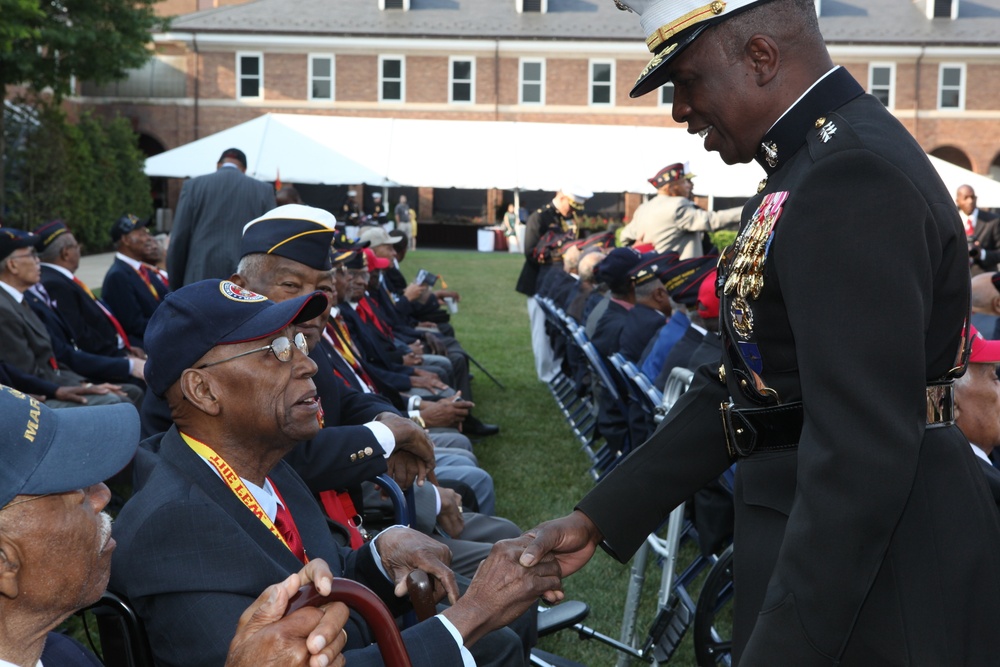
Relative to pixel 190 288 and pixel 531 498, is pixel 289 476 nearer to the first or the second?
pixel 190 288

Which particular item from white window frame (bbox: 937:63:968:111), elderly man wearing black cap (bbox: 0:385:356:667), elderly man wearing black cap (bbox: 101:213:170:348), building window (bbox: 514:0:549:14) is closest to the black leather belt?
elderly man wearing black cap (bbox: 0:385:356:667)

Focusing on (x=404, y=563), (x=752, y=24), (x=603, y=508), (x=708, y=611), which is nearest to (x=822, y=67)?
(x=752, y=24)

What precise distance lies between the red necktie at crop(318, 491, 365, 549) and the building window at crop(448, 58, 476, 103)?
126 feet

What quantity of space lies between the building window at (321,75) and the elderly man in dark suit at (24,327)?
115ft

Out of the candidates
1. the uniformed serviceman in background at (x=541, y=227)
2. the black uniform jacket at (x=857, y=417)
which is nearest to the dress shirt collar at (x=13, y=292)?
the black uniform jacket at (x=857, y=417)

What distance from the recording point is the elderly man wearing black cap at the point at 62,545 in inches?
66.4

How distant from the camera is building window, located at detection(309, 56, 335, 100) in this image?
41094 millimetres

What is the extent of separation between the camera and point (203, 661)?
219 centimetres

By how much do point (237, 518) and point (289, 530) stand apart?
246mm

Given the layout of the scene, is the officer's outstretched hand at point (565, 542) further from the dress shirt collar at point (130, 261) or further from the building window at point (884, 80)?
the building window at point (884, 80)

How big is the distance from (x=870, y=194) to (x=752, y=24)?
0.39m

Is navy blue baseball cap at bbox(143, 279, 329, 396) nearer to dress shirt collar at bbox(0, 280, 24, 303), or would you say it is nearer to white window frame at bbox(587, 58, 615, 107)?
dress shirt collar at bbox(0, 280, 24, 303)

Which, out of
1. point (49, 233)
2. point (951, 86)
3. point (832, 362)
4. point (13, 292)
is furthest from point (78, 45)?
point (951, 86)

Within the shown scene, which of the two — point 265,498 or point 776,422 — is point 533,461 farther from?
point 776,422
